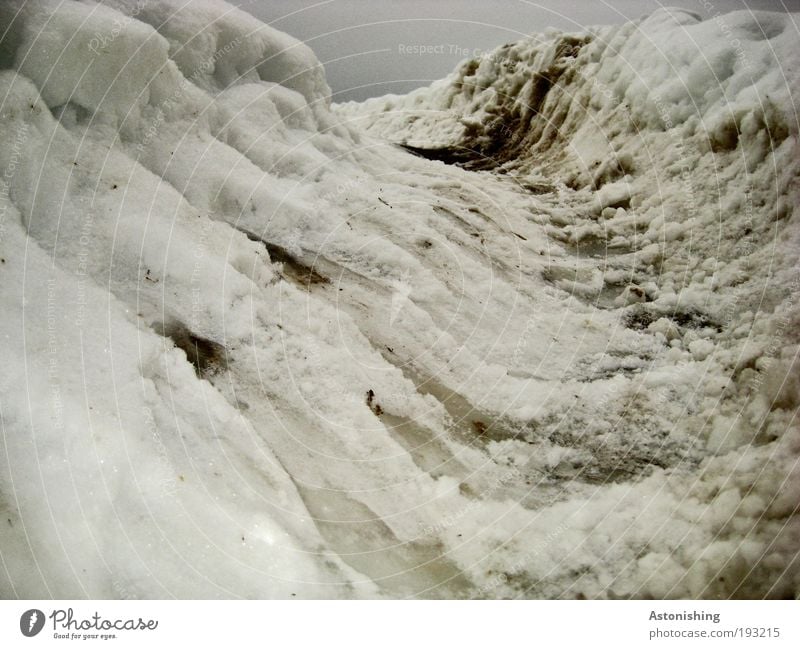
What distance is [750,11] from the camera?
1.10 meters

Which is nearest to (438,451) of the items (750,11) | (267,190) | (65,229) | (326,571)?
(326,571)

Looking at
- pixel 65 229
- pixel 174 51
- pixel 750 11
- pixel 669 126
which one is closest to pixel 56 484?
pixel 65 229

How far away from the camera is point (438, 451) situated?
3.21 ft

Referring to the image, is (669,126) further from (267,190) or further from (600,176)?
(267,190)

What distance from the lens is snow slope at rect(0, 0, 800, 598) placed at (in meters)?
0.93

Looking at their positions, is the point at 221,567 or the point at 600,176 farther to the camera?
the point at 600,176

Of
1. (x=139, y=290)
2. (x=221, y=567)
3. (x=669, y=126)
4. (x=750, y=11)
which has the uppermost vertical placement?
(x=750, y=11)

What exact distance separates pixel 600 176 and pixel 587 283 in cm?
26

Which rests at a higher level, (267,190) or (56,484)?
(267,190)

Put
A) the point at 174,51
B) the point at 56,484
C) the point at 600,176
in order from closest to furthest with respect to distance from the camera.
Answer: the point at 56,484 → the point at 174,51 → the point at 600,176

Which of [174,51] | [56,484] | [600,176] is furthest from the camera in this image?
[600,176]

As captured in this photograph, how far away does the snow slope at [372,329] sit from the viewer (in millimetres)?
930

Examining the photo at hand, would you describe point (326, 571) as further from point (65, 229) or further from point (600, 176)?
point (600, 176)

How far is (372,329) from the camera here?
1043 millimetres
